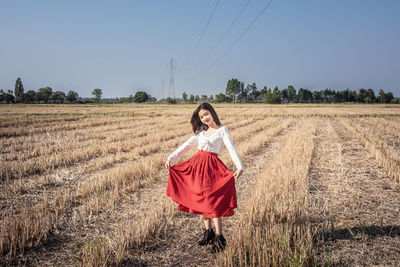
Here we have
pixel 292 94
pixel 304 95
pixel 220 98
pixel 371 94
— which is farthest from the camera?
pixel 292 94

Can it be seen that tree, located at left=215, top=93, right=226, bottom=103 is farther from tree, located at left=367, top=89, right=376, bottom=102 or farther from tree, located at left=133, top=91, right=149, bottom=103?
tree, located at left=367, top=89, right=376, bottom=102

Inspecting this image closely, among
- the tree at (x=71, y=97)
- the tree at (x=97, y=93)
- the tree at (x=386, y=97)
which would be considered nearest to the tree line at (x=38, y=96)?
the tree at (x=71, y=97)

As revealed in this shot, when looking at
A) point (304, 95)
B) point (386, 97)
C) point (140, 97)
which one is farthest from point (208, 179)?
point (304, 95)

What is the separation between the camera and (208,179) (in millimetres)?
3057

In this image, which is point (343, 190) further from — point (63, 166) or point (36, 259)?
point (63, 166)

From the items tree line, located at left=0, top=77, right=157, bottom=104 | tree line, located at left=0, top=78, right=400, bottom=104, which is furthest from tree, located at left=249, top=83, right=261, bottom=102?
tree line, located at left=0, top=77, right=157, bottom=104

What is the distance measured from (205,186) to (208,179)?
0.10 m

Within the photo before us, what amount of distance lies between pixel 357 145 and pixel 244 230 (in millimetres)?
10200

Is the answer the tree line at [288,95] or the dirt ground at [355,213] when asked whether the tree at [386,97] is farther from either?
the dirt ground at [355,213]

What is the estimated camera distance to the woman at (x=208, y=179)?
3.02m

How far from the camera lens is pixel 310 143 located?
10867 mm

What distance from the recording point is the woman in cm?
302

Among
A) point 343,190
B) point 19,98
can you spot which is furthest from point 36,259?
point 19,98

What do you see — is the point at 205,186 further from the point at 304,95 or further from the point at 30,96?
the point at 304,95
